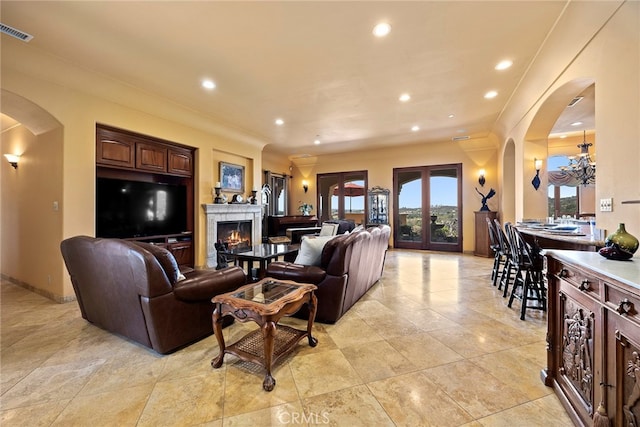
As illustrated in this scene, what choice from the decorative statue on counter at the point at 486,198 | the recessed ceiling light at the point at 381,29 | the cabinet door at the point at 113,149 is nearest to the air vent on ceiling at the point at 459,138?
the decorative statue on counter at the point at 486,198

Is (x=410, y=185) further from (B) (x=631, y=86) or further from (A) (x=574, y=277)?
(A) (x=574, y=277)

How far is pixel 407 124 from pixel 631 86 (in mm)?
4000

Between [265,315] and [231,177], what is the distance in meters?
5.05

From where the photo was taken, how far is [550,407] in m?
1.63

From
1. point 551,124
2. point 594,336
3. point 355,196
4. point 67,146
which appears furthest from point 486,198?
point 67,146

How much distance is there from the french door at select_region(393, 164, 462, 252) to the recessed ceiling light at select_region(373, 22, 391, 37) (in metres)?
5.59

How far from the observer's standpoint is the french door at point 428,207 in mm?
7492

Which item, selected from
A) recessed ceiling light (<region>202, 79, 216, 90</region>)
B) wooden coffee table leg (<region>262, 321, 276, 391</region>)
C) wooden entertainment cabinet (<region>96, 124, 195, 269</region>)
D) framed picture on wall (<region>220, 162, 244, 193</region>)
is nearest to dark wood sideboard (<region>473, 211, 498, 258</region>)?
framed picture on wall (<region>220, 162, 244, 193</region>)

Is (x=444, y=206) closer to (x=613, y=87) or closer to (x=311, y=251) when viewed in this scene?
(x=613, y=87)

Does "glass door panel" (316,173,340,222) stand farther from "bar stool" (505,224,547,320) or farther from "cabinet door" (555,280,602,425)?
"cabinet door" (555,280,602,425)

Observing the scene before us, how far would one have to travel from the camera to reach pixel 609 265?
138 centimetres

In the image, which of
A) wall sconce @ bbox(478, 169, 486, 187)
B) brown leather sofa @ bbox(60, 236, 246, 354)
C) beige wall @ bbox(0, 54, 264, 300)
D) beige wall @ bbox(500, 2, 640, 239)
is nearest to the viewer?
beige wall @ bbox(500, 2, 640, 239)

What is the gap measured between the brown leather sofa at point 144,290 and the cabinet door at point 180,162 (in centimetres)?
270

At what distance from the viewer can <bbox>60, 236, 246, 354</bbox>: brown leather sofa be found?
6.99 feet
